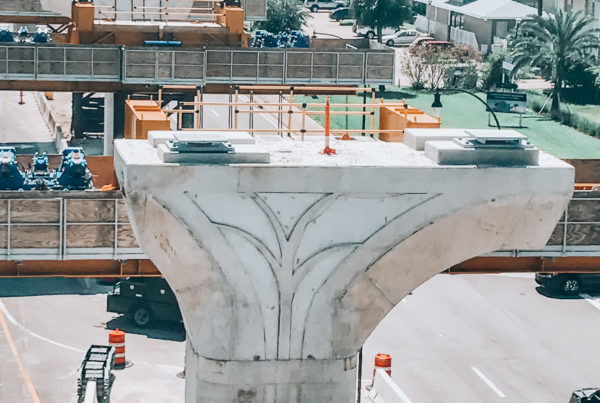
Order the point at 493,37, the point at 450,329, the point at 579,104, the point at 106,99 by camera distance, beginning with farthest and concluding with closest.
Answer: the point at 493,37, the point at 579,104, the point at 106,99, the point at 450,329

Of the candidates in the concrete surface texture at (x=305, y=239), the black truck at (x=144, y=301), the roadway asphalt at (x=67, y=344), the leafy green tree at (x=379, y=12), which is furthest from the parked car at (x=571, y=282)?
the leafy green tree at (x=379, y=12)

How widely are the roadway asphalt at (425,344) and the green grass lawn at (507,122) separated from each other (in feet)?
89.4

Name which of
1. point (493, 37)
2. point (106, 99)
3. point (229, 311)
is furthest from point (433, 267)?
point (493, 37)

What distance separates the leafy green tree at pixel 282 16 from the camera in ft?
388

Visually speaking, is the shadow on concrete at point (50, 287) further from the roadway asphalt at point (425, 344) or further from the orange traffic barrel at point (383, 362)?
the orange traffic barrel at point (383, 362)

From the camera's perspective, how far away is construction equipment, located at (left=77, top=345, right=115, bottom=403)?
141ft

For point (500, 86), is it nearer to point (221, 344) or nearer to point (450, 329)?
point (450, 329)

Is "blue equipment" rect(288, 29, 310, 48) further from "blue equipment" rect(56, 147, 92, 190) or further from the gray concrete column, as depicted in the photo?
"blue equipment" rect(56, 147, 92, 190)

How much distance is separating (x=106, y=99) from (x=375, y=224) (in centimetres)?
4818

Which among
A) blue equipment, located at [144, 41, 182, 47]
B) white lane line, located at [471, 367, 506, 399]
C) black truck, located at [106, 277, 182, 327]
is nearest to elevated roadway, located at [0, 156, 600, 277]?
white lane line, located at [471, 367, 506, 399]

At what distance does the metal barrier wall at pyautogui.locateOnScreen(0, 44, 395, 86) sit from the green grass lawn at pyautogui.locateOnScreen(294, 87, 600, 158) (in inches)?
561

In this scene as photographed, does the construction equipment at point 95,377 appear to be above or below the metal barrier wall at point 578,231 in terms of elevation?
below

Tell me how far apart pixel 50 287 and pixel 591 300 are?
19637mm

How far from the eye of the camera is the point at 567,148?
84938 mm
